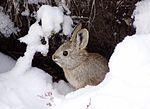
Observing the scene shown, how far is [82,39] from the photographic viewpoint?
15.7ft

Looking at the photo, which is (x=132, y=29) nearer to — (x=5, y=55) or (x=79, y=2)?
(x=79, y=2)

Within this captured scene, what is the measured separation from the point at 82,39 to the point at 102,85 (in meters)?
0.95

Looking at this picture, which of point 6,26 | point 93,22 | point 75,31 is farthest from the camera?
point 6,26

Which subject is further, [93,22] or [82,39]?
[93,22]

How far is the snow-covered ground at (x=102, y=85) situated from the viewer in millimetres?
3678

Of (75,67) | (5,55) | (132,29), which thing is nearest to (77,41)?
(75,67)

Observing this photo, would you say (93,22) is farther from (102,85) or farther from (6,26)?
(102,85)

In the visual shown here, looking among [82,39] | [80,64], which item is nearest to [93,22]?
[82,39]

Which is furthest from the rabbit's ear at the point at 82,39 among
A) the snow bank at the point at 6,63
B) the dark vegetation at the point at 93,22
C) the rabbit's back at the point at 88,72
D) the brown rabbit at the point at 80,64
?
the snow bank at the point at 6,63

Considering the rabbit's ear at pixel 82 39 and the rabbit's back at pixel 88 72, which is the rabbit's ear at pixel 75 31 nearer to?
the rabbit's ear at pixel 82 39

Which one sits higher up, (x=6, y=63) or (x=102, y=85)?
(x=102, y=85)

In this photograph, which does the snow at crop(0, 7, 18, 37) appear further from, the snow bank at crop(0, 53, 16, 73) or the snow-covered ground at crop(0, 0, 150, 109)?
the snow-covered ground at crop(0, 0, 150, 109)

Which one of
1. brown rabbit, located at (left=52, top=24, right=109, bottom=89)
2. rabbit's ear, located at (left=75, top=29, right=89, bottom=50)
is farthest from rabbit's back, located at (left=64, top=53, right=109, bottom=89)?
rabbit's ear, located at (left=75, top=29, right=89, bottom=50)

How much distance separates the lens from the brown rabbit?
4809mm
